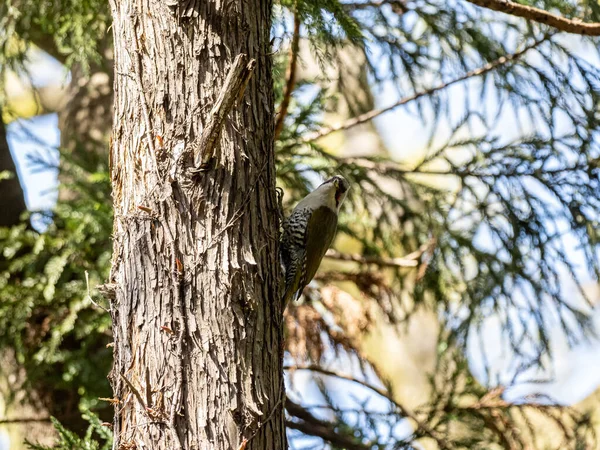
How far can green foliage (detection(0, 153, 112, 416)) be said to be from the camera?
417 centimetres

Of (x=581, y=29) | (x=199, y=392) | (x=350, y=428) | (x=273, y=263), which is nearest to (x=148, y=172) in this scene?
(x=273, y=263)

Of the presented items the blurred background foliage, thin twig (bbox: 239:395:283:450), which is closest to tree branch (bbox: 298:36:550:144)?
the blurred background foliage

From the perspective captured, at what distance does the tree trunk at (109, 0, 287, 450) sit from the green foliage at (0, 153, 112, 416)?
1740 mm

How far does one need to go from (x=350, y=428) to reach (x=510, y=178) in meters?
1.97

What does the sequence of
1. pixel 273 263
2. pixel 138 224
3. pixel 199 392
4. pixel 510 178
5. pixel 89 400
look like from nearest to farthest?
pixel 199 392 → pixel 138 224 → pixel 273 263 → pixel 89 400 → pixel 510 178

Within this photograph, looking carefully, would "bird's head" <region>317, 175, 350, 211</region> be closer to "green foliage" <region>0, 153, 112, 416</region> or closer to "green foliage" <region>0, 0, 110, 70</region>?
"green foliage" <region>0, 153, 112, 416</region>

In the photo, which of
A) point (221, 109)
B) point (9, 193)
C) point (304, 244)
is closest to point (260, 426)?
point (221, 109)

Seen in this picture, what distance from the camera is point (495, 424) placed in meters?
4.62

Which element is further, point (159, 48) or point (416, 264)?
point (416, 264)

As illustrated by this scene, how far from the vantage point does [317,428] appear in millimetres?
4566

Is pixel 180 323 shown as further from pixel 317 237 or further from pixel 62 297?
pixel 62 297

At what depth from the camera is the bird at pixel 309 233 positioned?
378cm

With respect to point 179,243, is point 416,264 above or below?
above

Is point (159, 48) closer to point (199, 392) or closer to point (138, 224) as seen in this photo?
point (138, 224)
